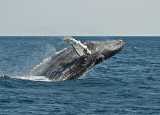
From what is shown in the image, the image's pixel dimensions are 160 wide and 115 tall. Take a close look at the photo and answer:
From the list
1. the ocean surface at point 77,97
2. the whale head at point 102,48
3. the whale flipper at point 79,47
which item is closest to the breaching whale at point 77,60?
the whale head at point 102,48

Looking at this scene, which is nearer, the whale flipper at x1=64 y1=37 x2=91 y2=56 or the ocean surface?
A: the ocean surface

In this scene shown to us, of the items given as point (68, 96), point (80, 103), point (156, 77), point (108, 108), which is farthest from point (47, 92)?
point (156, 77)

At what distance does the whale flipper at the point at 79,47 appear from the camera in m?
16.9

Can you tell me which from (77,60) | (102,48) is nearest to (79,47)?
(77,60)

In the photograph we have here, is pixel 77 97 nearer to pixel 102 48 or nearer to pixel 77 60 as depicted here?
pixel 77 60

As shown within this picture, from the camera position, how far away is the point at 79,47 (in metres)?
17.3

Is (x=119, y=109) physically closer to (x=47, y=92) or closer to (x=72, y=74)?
(x=47, y=92)

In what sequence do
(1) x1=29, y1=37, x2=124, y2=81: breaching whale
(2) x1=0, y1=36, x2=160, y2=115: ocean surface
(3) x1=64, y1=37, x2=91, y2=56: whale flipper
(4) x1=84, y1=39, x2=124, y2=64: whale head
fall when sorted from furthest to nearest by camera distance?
(4) x1=84, y1=39, x2=124, y2=64: whale head → (1) x1=29, y1=37, x2=124, y2=81: breaching whale → (3) x1=64, y1=37, x2=91, y2=56: whale flipper → (2) x1=0, y1=36, x2=160, y2=115: ocean surface

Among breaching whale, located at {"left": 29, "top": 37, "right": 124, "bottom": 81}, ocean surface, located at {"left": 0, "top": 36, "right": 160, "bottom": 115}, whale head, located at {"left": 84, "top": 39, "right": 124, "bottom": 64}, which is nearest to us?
ocean surface, located at {"left": 0, "top": 36, "right": 160, "bottom": 115}

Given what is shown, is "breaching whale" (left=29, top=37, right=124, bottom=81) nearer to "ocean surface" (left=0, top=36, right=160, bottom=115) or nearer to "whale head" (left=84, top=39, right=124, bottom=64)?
"whale head" (left=84, top=39, right=124, bottom=64)

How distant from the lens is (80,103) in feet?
47.8

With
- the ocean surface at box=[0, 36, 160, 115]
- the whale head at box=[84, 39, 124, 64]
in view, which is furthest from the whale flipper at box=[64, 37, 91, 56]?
the ocean surface at box=[0, 36, 160, 115]

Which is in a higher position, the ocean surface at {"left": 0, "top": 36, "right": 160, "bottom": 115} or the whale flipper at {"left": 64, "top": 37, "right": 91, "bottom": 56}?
the whale flipper at {"left": 64, "top": 37, "right": 91, "bottom": 56}

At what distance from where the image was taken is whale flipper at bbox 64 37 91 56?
664 inches
